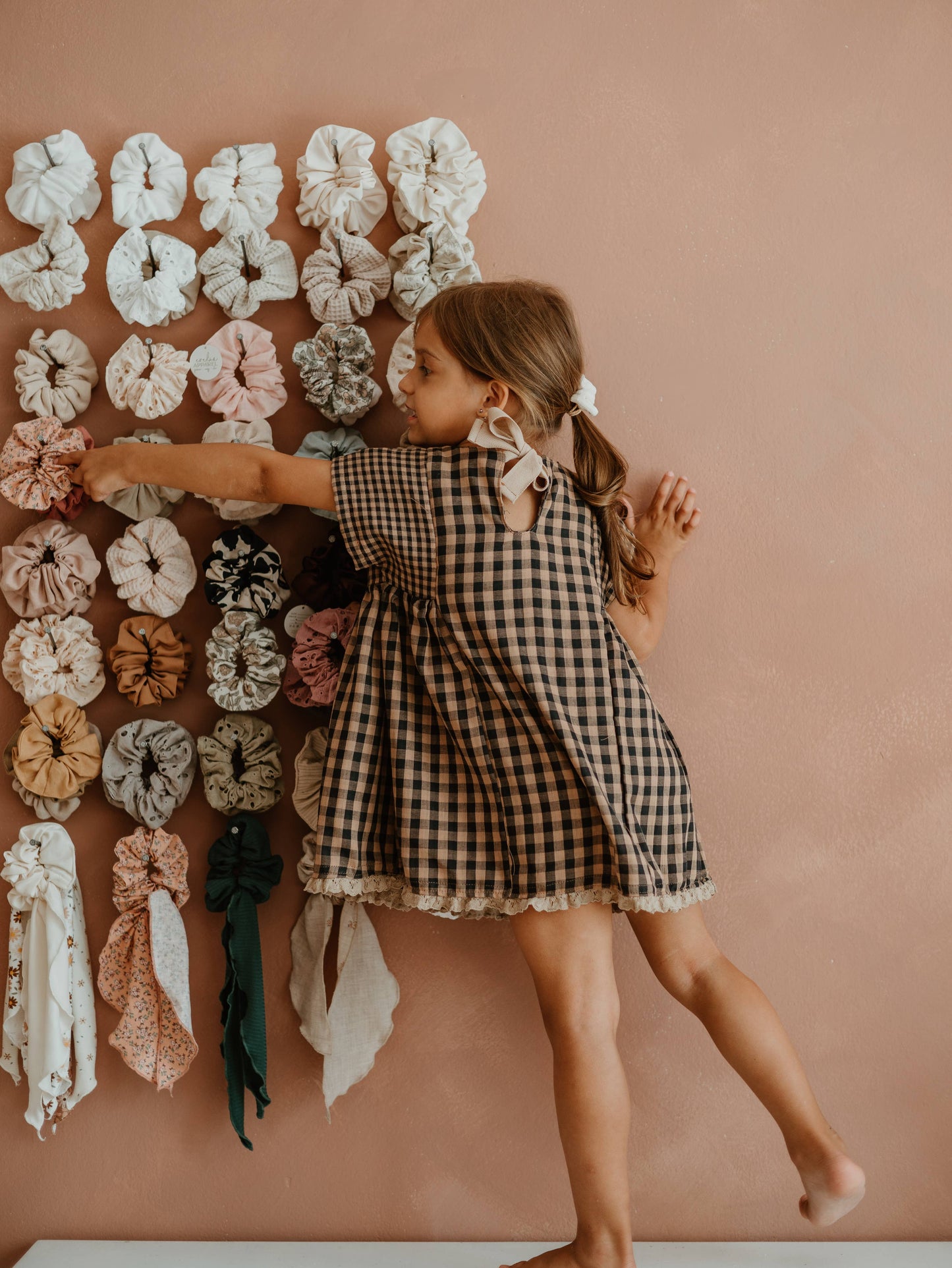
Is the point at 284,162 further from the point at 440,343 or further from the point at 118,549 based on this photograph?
the point at 118,549

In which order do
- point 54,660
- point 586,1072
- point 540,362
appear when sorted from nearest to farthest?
point 586,1072
point 540,362
point 54,660

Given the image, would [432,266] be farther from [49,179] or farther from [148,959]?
[148,959]

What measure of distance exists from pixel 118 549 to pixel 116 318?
12.9 inches

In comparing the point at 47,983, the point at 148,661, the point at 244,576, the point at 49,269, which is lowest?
the point at 47,983

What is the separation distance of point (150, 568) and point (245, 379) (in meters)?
0.28

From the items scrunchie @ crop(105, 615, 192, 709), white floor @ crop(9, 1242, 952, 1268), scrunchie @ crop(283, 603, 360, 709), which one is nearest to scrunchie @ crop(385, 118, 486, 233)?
scrunchie @ crop(283, 603, 360, 709)

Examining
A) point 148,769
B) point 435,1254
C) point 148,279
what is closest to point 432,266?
point 148,279

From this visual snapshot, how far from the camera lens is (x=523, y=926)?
970 millimetres

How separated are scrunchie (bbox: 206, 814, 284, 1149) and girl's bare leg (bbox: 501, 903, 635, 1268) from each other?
1.10ft

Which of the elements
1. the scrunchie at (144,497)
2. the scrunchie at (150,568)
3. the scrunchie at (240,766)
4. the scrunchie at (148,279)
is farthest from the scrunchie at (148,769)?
the scrunchie at (148,279)

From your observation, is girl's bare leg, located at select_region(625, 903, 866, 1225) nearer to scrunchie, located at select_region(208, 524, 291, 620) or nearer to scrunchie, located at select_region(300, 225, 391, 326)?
scrunchie, located at select_region(208, 524, 291, 620)

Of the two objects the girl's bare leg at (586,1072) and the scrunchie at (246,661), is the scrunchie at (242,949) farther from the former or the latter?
the girl's bare leg at (586,1072)

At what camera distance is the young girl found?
0.92m

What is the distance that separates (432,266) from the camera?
44.6 inches
